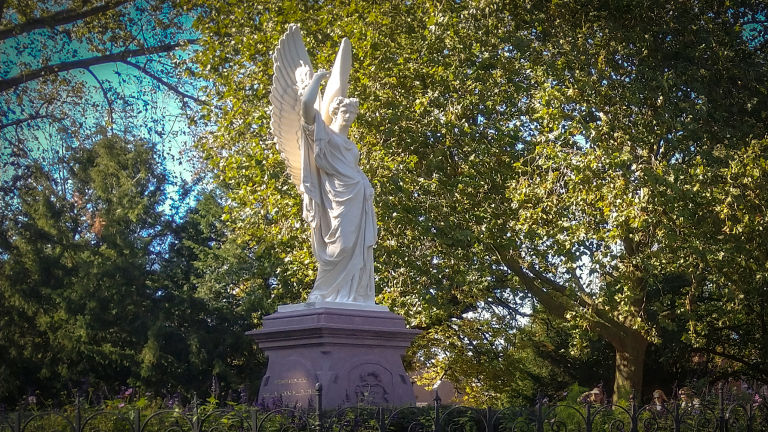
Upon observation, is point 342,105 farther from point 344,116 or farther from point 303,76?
point 303,76

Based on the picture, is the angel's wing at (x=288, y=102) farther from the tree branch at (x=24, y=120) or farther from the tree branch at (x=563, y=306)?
the tree branch at (x=24, y=120)

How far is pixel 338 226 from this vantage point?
9.95 m

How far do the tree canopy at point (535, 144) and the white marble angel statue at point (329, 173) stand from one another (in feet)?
16.8

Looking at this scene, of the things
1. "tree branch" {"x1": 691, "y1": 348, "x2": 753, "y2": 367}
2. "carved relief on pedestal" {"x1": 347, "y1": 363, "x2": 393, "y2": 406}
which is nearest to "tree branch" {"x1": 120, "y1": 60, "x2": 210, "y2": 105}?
"carved relief on pedestal" {"x1": 347, "y1": 363, "x2": 393, "y2": 406}

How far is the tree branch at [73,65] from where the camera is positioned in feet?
51.2

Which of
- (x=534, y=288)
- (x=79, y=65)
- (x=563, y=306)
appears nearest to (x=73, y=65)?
(x=79, y=65)

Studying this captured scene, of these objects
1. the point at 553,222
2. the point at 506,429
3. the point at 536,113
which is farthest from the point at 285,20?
the point at 506,429

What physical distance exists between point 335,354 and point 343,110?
2.64 m

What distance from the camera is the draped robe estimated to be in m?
9.91

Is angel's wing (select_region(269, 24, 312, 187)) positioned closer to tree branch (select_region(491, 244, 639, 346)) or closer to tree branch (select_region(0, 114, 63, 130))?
tree branch (select_region(491, 244, 639, 346))

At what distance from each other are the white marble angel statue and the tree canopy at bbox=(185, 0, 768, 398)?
5.11 meters

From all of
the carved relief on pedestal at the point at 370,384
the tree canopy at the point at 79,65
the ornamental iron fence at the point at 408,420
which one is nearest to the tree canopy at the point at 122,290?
the tree canopy at the point at 79,65

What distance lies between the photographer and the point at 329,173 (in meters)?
10.1

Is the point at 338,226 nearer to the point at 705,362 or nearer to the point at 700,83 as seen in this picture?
the point at 700,83
